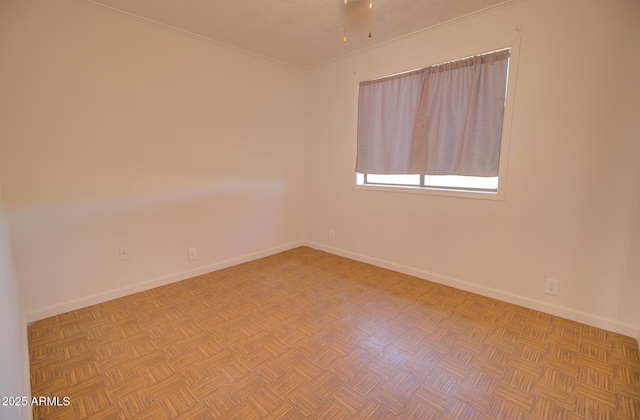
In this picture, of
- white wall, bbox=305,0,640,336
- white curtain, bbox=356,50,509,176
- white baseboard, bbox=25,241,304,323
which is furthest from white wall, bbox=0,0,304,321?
white wall, bbox=305,0,640,336

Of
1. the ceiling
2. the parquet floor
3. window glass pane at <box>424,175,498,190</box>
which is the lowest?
the parquet floor

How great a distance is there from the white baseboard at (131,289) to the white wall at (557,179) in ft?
7.02

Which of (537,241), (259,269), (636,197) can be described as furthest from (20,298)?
(636,197)

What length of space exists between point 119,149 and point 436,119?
9.82ft

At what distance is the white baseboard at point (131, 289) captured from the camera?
2.37 meters

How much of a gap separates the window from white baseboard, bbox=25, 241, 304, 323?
1.83 metres

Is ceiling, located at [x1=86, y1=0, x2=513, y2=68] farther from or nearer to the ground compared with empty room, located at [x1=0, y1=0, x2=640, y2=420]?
farther from the ground

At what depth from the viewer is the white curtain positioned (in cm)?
258

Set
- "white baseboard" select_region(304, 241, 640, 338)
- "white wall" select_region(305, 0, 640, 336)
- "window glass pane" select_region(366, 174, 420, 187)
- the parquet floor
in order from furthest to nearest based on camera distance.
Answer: "window glass pane" select_region(366, 174, 420, 187) < "white baseboard" select_region(304, 241, 640, 338) < "white wall" select_region(305, 0, 640, 336) < the parquet floor

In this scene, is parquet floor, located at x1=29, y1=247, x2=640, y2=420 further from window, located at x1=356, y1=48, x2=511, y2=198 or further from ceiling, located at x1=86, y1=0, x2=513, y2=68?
ceiling, located at x1=86, y1=0, x2=513, y2=68

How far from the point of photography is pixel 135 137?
270cm

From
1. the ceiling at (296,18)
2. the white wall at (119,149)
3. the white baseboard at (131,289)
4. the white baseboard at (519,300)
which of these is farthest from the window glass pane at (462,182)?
the white baseboard at (131,289)

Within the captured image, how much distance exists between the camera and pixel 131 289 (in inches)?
110

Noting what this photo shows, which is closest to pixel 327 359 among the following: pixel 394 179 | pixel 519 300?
pixel 519 300
